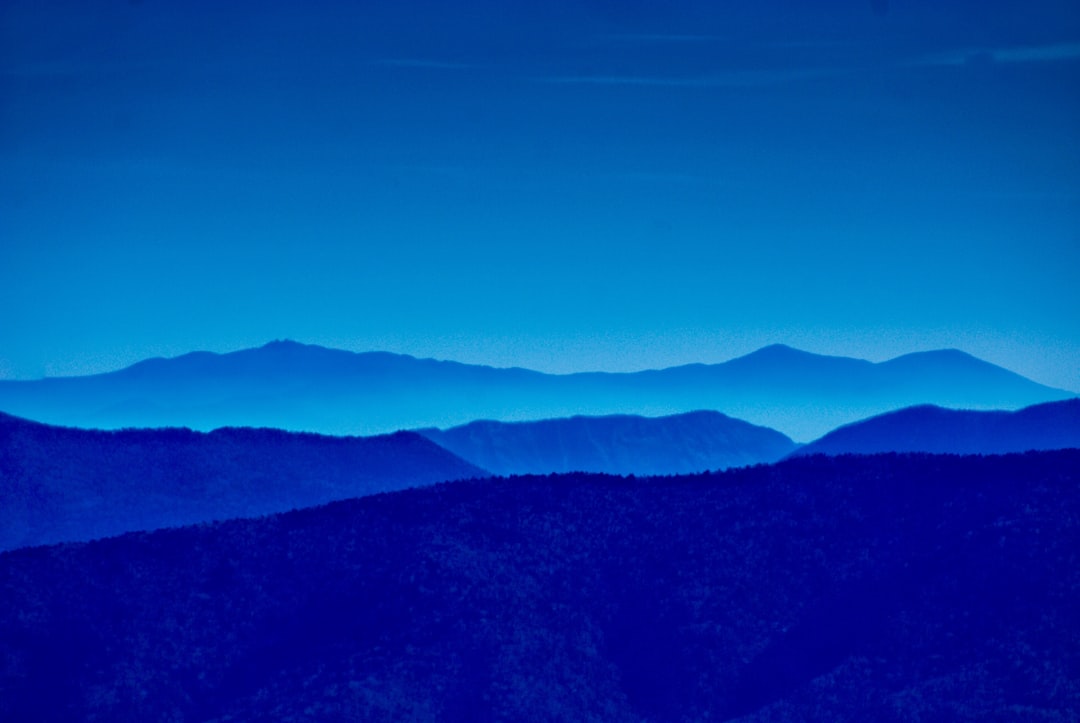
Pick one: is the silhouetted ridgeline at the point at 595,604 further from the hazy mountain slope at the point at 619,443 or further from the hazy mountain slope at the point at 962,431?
the hazy mountain slope at the point at 619,443

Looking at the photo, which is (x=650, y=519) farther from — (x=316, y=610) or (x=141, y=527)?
(x=141, y=527)

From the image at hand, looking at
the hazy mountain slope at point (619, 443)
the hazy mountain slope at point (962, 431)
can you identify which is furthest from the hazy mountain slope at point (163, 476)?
the hazy mountain slope at point (619, 443)

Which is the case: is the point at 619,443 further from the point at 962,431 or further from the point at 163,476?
the point at 163,476

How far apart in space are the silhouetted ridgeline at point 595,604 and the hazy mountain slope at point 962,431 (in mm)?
30154

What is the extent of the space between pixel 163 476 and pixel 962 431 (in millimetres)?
39130

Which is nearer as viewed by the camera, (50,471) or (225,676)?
(225,676)

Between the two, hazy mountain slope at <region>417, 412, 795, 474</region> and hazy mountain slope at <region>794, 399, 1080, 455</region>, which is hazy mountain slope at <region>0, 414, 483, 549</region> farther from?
hazy mountain slope at <region>417, 412, 795, 474</region>

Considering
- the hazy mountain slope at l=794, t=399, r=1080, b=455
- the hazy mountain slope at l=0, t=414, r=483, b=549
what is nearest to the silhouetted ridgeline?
the hazy mountain slope at l=0, t=414, r=483, b=549

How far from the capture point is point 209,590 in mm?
45500

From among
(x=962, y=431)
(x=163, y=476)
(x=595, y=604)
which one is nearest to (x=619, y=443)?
(x=962, y=431)

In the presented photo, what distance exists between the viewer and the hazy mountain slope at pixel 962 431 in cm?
7581

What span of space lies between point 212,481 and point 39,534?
8.62m

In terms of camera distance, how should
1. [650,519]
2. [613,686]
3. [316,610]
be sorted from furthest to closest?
[650,519] < [316,610] < [613,686]

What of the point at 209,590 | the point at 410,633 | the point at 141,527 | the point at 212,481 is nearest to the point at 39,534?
the point at 141,527
